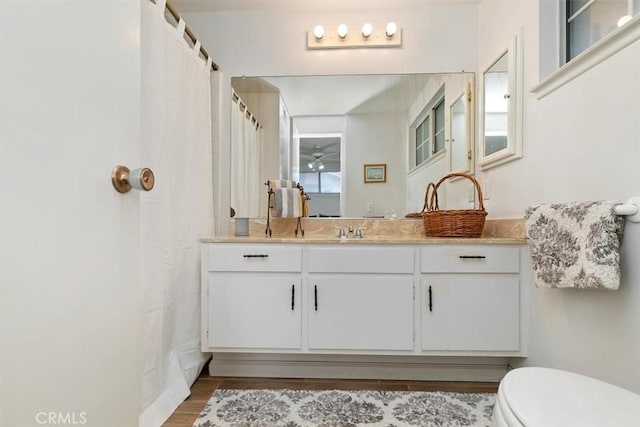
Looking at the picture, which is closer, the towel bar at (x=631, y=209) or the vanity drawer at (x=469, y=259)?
the towel bar at (x=631, y=209)

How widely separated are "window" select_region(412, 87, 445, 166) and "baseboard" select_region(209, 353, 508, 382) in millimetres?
1322

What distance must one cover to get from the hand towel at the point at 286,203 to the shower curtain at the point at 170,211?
45cm

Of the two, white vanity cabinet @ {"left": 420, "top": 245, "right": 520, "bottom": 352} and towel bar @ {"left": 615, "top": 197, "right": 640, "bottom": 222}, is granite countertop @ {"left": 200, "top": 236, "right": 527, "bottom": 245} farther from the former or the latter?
towel bar @ {"left": 615, "top": 197, "right": 640, "bottom": 222}

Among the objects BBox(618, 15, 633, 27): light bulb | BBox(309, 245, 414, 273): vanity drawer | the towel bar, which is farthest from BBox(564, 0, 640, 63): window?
BBox(309, 245, 414, 273): vanity drawer

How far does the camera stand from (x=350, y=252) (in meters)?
1.76

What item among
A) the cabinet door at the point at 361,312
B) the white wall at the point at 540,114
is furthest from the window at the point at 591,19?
the cabinet door at the point at 361,312

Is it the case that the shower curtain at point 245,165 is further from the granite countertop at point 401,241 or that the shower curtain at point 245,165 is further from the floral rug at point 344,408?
the floral rug at point 344,408

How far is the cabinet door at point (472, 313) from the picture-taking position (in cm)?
170

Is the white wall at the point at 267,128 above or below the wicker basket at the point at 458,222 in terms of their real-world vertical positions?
above

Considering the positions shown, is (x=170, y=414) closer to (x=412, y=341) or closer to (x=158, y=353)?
(x=158, y=353)

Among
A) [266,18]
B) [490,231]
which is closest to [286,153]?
[266,18]

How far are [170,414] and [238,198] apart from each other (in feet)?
4.40

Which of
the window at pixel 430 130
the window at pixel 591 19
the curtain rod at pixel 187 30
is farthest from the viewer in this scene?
the window at pixel 430 130

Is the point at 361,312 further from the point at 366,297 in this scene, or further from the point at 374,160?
the point at 374,160
